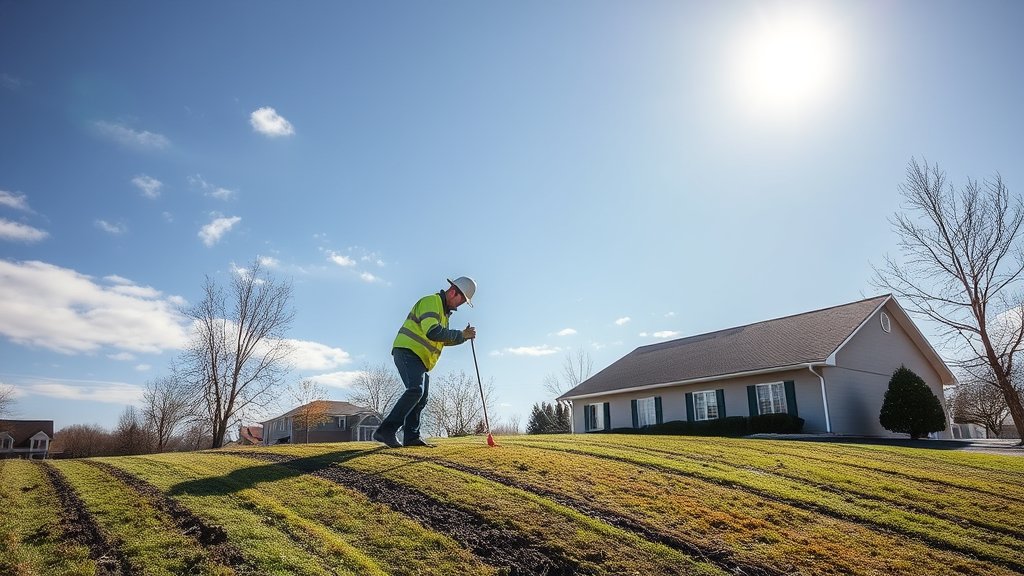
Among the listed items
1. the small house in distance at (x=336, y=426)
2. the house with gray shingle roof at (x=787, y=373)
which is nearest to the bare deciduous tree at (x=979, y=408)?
the house with gray shingle roof at (x=787, y=373)

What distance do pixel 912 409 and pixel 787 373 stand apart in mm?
3858

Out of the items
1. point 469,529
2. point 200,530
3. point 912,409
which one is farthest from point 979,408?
point 200,530

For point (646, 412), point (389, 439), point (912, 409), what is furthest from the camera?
point (646, 412)

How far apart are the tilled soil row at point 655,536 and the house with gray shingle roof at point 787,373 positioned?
55.6 feet

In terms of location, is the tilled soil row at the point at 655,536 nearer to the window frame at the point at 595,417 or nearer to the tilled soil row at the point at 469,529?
the tilled soil row at the point at 469,529

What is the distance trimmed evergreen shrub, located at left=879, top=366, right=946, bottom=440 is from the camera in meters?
18.5

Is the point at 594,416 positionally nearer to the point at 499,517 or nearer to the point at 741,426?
the point at 741,426

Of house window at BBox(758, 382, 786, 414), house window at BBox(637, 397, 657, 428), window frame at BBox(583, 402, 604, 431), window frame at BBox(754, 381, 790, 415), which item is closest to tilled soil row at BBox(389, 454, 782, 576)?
window frame at BBox(754, 381, 790, 415)

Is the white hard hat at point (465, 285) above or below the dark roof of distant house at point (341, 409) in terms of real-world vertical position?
above

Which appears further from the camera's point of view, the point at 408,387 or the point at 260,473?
the point at 408,387

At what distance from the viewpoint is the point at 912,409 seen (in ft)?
61.0

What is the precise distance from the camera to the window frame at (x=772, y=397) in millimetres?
21031

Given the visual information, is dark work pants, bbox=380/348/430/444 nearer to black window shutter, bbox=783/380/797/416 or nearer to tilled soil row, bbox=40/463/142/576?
tilled soil row, bbox=40/463/142/576

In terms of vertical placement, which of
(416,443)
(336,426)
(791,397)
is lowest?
(336,426)
